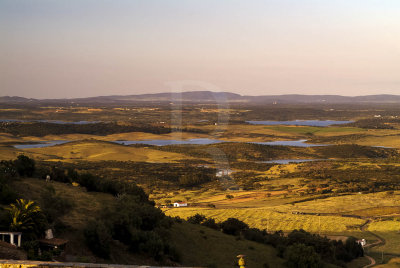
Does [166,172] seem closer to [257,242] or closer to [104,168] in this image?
[104,168]

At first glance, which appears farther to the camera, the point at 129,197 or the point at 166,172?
the point at 166,172

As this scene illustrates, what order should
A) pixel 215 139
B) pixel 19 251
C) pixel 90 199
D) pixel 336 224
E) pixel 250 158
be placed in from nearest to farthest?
pixel 19 251 → pixel 90 199 → pixel 336 224 → pixel 250 158 → pixel 215 139

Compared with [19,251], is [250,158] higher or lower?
lower

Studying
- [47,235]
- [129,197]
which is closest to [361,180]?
[129,197]

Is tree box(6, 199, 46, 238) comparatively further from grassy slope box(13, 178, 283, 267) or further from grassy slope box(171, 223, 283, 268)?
grassy slope box(171, 223, 283, 268)

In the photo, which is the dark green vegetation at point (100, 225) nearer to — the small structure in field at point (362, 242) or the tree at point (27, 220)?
the tree at point (27, 220)

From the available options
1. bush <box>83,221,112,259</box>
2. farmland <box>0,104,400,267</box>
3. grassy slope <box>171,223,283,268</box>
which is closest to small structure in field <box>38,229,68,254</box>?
bush <box>83,221,112,259</box>

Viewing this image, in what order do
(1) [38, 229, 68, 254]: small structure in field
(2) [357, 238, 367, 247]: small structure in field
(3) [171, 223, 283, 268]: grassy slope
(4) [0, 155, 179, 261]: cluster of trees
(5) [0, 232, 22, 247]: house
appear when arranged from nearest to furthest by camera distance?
(5) [0, 232, 22, 247]: house
(1) [38, 229, 68, 254]: small structure in field
(4) [0, 155, 179, 261]: cluster of trees
(3) [171, 223, 283, 268]: grassy slope
(2) [357, 238, 367, 247]: small structure in field

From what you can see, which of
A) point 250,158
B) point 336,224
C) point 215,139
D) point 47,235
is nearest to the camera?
point 47,235
